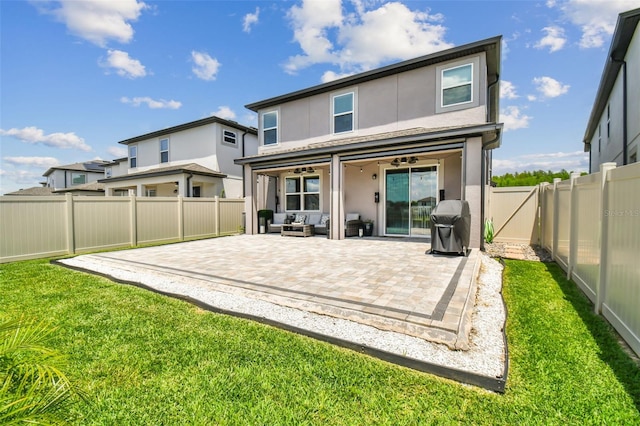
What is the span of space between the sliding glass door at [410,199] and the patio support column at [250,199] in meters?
6.00

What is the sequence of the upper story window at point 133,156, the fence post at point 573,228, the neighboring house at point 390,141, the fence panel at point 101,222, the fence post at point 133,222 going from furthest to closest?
1. the upper story window at point 133,156
2. the fence post at point 133,222
3. the fence panel at point 101,222
4. the neighboring house at point 390,141
5. the fence post at point 573,228

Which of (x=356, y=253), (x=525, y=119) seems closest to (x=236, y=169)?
(x=356, y=253)

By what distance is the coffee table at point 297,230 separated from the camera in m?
11.9

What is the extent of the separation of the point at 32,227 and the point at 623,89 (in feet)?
60.7

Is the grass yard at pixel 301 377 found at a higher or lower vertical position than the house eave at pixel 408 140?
lower

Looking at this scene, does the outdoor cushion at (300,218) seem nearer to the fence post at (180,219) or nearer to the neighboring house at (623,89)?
the fence post at (180,219)

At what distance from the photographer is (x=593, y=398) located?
88.8 inches

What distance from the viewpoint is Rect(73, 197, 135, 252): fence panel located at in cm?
A: 908

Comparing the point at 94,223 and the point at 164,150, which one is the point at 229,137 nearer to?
the point at 164,150

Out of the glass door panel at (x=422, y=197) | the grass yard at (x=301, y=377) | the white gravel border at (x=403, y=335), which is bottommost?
the grass yard at (x=301, y=377)

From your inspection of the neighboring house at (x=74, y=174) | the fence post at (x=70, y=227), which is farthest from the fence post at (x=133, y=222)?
the neighboring house at (x=74, y=174)

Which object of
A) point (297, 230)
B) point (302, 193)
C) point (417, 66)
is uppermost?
point (417, 66)

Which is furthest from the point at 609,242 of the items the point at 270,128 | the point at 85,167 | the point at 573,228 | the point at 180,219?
the point at 85,167

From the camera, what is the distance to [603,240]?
12.4 feet
